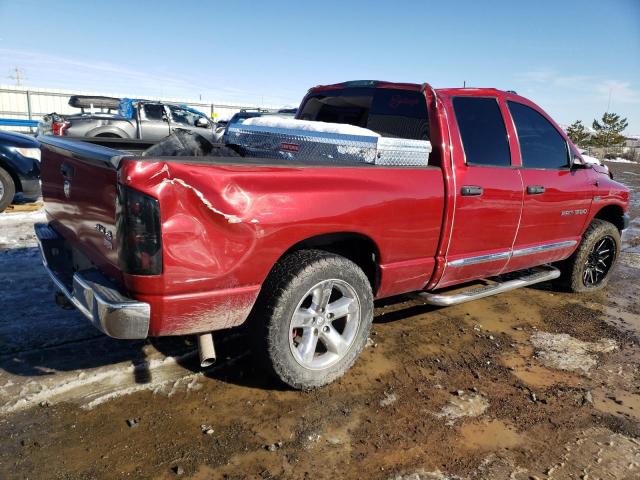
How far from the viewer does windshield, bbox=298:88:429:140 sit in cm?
365

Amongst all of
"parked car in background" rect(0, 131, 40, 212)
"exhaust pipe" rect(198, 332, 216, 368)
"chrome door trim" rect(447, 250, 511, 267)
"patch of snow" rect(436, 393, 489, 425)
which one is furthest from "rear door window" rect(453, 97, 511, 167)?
"parked car in background" rect(0, 131, 40, 212)

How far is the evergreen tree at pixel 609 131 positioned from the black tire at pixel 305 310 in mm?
59579

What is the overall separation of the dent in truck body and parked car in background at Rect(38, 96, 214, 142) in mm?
10093

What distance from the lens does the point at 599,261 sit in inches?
208

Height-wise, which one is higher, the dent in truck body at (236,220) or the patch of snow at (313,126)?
the patch of snow at (313,126)

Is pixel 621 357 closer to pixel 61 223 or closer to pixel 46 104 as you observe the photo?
pixel 61 223

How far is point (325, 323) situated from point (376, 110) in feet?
6.46

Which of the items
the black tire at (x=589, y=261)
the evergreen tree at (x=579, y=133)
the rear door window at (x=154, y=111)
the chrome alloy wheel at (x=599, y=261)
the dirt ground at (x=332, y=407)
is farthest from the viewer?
the evergreen tree at (x=579, y=133)

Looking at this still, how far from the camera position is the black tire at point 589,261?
494 centimetres

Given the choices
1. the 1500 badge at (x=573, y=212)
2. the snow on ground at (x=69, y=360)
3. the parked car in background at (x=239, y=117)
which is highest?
the parked car in background at (x=239, y=117)

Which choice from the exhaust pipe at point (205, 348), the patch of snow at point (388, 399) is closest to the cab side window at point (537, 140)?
the patch of snow at point (388, 399)

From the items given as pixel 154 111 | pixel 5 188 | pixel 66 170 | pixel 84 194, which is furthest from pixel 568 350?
pixel 154 111

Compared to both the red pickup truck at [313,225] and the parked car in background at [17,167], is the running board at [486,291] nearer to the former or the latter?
the red pickup truck at [313,225]

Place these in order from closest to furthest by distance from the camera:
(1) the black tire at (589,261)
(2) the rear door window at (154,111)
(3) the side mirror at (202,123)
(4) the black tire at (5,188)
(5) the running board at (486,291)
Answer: (5) the running board at (486,291)
(1) the black tire at (589,261)
(4) the black tire at (5,188)
(2) the rear door window at (154,111)
(3) the side mirror at (202,123)
